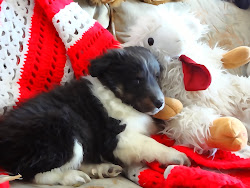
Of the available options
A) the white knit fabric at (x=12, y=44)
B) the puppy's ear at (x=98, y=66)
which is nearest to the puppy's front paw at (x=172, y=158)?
the puppy's ear at (x=98, y=66)

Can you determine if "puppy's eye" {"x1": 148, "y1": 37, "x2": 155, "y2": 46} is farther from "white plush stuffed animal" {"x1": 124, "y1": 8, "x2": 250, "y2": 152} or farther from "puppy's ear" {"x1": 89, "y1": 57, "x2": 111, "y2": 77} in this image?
"puppy's ear" {"x1": 89, "y1": 57, "x2": 111, "y2": 77}

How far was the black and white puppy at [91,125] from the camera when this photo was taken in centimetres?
113

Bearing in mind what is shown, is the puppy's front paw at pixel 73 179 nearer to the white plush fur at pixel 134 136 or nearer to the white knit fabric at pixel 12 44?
the white plush fur at pixel 134 136

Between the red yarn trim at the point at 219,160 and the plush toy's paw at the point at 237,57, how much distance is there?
47cm

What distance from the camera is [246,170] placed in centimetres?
122

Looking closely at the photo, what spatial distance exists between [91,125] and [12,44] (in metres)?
0.57

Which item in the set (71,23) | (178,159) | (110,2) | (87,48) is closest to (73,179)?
(178,159)

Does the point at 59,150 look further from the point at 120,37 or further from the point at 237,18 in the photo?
the point at 237,18

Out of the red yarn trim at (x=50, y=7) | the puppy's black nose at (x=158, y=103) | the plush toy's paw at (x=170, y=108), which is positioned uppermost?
the red yarn trim at (x=50, y=7)

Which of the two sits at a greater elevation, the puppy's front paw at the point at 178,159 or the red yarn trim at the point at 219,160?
the puppy's front paw at the point at 178,159

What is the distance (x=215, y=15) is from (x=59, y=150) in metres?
1.57

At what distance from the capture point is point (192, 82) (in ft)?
4.39

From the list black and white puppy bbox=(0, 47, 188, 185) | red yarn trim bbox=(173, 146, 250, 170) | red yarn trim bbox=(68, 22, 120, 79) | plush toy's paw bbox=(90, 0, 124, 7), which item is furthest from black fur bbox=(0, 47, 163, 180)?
plush toy's paw bbox=(90, 0, 124, 7)

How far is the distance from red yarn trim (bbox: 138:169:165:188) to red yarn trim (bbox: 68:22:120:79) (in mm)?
592
